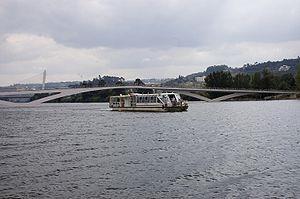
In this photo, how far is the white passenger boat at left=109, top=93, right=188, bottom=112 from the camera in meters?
108

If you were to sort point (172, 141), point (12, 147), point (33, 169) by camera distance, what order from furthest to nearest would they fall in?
1. point (172, 141)
2. point (12, 147)
3. point (33, 169)

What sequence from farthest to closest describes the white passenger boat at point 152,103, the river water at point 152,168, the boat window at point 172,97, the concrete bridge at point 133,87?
the concrete bridge at point 133,87, the boat window at point 172,97, the white passenger boat at point 152,103, the river water at point 152,168

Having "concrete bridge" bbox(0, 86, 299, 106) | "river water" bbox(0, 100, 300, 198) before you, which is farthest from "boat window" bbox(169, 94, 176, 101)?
"river water" bbox(0, 100, 300, 198)

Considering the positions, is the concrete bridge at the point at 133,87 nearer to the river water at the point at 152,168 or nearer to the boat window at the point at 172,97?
the boat window at the point at 172,97

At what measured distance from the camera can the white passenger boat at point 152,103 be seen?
354 ft

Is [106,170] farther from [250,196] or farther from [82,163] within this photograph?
[250,196]

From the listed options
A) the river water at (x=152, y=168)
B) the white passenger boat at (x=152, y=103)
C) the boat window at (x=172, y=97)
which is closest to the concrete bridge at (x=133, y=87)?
the white passenger boat at (x=152, y=103)

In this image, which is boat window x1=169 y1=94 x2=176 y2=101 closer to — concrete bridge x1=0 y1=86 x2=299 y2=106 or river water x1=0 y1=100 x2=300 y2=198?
concrete bridge x1=0 y1=86 x2=299 y2=106

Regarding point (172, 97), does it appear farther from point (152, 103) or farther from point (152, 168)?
point (152, 168)

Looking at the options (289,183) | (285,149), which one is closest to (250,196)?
(289,183)

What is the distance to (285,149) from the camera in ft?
122

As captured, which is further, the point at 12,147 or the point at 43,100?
the point at 43,100

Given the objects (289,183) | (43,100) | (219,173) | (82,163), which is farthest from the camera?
(43,100)

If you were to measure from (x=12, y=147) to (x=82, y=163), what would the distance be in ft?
40.2
